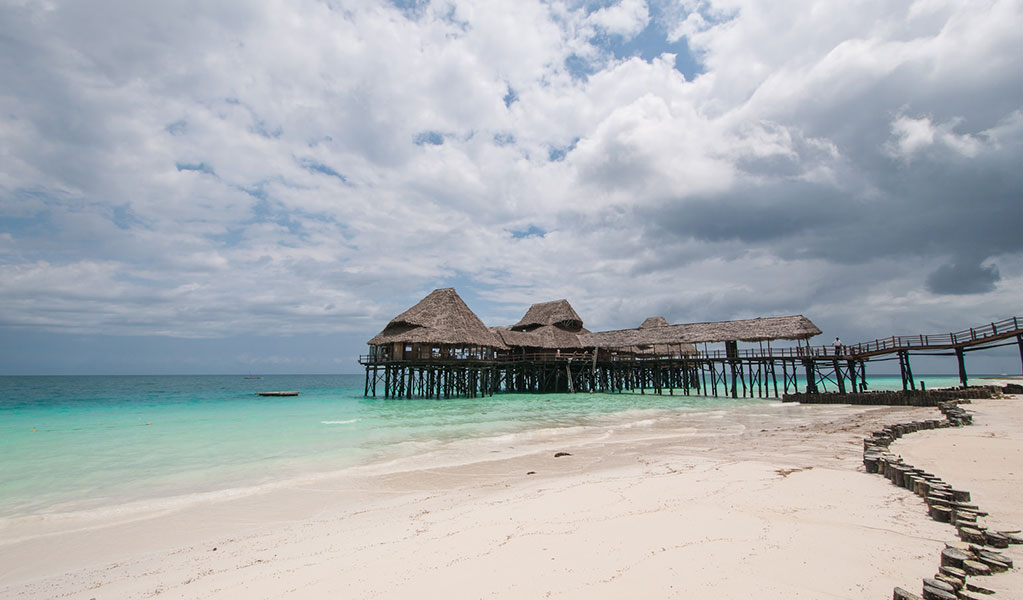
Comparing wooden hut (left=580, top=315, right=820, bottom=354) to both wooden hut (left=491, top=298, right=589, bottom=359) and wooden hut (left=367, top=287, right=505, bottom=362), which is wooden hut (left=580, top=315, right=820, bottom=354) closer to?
wooden hut (left=491, top=298, right=589, bottom=359)

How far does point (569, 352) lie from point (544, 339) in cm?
274

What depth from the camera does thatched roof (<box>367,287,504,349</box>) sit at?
107ft

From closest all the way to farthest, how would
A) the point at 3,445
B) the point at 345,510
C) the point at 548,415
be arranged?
the point at 345,510, the point at 3,445, the point at 548,415

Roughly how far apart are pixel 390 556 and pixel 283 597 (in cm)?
101

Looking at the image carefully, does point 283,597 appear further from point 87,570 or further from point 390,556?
point 87,570

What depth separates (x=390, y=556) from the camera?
451cm

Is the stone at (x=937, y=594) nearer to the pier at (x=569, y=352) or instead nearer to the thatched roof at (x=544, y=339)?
the pier at (x=569, y=352)

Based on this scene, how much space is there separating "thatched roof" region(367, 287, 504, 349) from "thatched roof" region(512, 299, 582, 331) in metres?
8.91

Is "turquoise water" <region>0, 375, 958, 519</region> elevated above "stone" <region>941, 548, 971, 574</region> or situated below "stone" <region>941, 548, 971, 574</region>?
below

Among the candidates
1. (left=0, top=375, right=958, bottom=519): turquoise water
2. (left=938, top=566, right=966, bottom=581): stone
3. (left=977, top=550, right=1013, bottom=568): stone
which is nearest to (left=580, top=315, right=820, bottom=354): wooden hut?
(left=0, top=375, right=958, bottom=519): turquoise water

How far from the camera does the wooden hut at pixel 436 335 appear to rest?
3275cm

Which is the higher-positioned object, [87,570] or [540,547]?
[540,547]

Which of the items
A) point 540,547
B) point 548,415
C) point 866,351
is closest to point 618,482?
point 540,547

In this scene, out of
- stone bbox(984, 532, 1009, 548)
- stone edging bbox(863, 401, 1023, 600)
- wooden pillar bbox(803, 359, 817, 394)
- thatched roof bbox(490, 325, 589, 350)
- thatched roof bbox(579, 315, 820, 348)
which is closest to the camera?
stone edging bbox(863, 401, 1023, 600)
